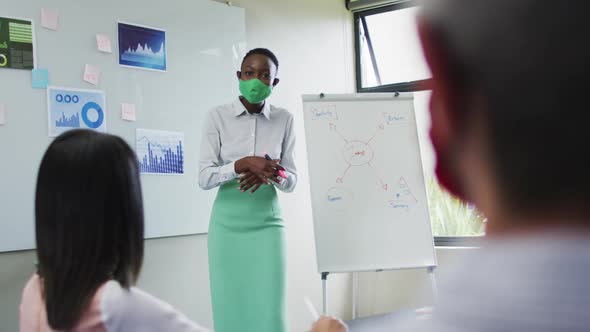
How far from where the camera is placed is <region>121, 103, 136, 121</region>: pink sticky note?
2619 mm

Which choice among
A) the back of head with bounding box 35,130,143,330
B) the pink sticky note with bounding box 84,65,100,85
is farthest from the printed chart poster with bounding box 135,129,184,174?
the back of head with bounding box 35,130,143,330

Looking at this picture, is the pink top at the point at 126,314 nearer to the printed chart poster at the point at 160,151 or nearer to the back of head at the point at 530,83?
the back of head at the point at 530,83

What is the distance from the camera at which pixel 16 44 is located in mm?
2275

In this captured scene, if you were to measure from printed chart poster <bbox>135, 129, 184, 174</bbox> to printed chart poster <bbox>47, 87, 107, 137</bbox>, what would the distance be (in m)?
0.21

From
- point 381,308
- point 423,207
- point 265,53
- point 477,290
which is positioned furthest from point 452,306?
point 381,308

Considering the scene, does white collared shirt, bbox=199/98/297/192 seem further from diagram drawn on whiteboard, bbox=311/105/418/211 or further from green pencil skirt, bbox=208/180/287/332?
diagram drawn on whiteboard, bbox=311/105/418/211

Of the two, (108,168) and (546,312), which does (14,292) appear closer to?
(108,168)

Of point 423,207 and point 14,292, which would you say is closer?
point 14,292

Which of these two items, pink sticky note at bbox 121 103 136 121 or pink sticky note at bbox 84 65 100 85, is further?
pink sticky note at bbox 121 103 136 121

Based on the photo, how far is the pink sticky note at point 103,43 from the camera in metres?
2.55

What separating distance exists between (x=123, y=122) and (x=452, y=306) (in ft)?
8.22

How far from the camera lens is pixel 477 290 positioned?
1.01 ft

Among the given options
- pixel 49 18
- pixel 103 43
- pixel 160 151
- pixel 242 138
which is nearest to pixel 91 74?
pixel 103 43

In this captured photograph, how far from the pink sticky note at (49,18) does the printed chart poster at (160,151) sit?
0.60 meters
